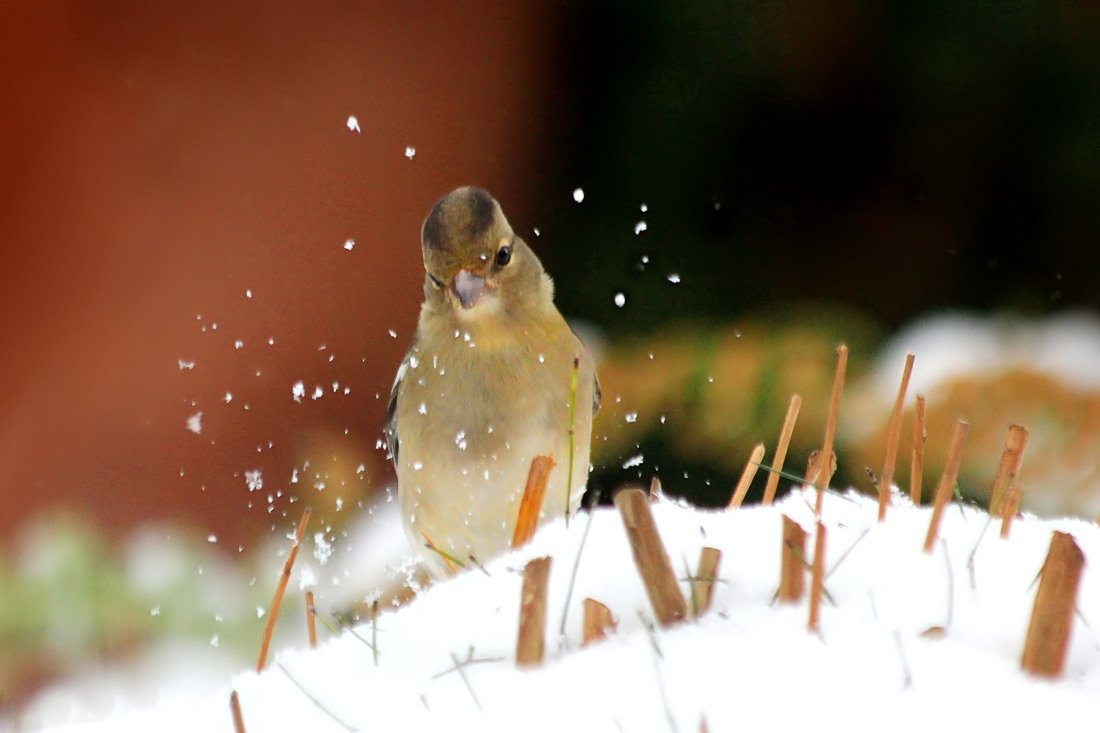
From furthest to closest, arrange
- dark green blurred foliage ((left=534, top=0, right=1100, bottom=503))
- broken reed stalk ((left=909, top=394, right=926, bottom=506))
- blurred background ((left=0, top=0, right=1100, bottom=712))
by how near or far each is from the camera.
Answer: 1. dark green blurred foliage ((left=534, top=0, right=1100, bottom=503))
2. blurred background ((left=0, top=0, right=1100, bottom=712))
3. broken reed stalk ((left=909, top=394, right=926, bottom=506))

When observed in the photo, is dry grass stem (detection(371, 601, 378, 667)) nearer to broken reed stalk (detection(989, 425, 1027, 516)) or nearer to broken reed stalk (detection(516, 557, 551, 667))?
broken reed stalk (detection(516, 557, 551, 667))

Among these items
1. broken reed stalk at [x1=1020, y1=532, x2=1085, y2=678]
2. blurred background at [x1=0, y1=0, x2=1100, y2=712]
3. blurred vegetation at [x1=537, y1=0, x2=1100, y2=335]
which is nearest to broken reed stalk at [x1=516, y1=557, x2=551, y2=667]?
broken reed stalk at [x1=1020, y1=532, x2=1085, y2=678]

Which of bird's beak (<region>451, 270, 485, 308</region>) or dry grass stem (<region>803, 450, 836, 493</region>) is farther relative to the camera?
bird's beak (<region>451, 270, 485, 308</region>)

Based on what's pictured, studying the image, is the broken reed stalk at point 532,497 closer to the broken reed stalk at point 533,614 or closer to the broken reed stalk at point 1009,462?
the broken reed stalk at point 533,614

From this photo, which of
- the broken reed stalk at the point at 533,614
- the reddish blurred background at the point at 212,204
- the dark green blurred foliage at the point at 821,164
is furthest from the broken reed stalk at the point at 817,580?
the reddish blurred background at the point at 212,204

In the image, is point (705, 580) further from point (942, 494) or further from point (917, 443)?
point (917, 443)

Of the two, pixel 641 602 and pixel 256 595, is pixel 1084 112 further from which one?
pixel 641 602

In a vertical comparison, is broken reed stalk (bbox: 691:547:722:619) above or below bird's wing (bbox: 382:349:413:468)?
above
